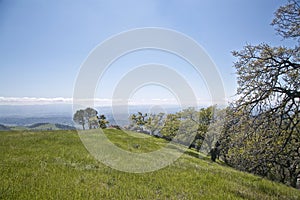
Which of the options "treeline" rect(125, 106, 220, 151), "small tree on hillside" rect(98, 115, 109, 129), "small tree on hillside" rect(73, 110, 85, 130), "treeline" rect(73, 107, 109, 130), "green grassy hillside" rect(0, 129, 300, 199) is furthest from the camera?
"small tree on hillside" rect(73, 110, 85, 130)

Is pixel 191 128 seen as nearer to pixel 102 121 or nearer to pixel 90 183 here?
pixel 102 121

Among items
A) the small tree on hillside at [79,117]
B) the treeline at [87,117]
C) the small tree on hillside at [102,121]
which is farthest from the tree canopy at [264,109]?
the small tree on hillside at [79,117]

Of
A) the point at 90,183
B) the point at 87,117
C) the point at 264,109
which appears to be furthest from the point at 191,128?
the point at 87,117

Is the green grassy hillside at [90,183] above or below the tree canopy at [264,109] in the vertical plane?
below

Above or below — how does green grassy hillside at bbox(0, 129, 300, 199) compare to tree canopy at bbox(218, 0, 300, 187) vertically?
below

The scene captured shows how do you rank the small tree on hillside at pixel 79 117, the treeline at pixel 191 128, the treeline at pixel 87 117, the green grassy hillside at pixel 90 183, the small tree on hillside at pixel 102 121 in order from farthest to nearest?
the small tree on hillside at pixel 79 117 < the treeline at pixel 87 117 < the small tree on hillside at pixel 102 121 < the treeline at pixel 191 128 < the green grassy hillside at pixel 90 183

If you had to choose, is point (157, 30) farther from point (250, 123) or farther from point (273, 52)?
point (250, 123)

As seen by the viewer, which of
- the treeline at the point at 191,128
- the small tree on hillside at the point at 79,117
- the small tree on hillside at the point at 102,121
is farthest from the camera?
the small tree on hillside at the point at 79,117

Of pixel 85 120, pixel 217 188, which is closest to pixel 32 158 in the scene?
pixel 217 188

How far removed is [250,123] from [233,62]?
4.24 meters

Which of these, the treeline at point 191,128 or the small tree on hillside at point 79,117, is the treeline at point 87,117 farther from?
the treeline at point 191,128

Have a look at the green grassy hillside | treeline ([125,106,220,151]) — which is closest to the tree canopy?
the green grassy hillside

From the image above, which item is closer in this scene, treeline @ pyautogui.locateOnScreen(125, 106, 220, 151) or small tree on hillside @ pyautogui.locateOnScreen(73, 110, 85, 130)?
treeline @ pyautogui.locateOnScreen(125, 106, 220, 151)

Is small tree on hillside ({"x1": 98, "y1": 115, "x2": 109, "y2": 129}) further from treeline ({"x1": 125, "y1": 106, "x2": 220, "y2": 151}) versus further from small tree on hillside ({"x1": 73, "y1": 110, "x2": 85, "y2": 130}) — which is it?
treeline ({"x1": 125, "y1": 106, "x2": 220, "y2": 151})
